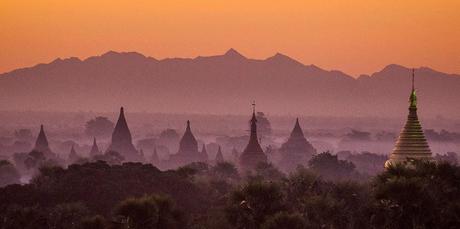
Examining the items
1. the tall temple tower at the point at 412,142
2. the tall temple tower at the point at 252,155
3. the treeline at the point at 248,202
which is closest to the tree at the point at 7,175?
the tall temple tower at the point at 252,155

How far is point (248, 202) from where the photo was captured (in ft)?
227

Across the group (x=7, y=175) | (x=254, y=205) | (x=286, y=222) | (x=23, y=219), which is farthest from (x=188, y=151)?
(x=286, y=222)

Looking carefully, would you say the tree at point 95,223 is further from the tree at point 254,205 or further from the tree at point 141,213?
the tree at point 254,205

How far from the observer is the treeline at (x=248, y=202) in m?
65.2

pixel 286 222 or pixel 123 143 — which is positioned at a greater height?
pixel 286 222

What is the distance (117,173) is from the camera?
309 ft

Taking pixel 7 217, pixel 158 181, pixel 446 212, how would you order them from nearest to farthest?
pixel 446 212, pixel 7 217, pixel 158 181

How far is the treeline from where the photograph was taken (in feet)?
214

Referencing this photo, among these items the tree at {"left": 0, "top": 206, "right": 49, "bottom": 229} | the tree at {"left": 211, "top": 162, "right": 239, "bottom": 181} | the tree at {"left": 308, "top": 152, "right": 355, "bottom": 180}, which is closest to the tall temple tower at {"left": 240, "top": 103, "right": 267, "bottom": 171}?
the tree at {"left": 211, "top": 162, "right": 239, "bottom": 181}

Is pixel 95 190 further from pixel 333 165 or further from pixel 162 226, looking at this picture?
pixel 333 165

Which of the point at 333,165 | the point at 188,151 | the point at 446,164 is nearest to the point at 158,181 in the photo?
the point at 446,164

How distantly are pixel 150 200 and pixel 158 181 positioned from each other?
24.2m

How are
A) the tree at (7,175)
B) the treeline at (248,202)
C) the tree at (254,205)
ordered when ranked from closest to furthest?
1. the treeline at (248,202)
2. the tree at (254,205)
3. the tree at (7,175)

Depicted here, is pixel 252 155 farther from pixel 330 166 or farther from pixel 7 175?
pixel 7 175
